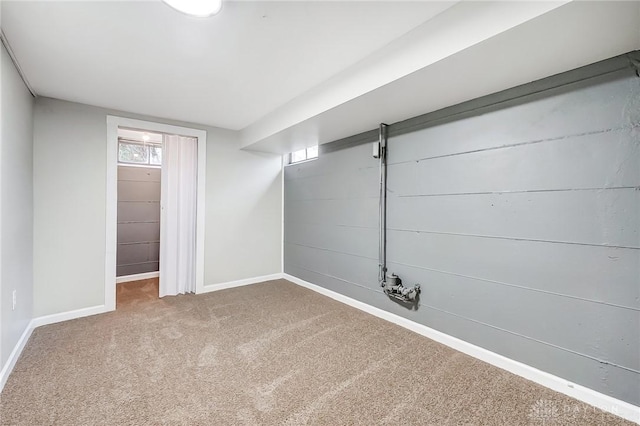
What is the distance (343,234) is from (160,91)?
2.49m

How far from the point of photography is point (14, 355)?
6.54 ft

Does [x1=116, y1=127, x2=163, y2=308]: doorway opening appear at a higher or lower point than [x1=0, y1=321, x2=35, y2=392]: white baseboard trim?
higher

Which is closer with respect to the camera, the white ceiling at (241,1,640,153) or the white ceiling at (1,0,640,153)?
the white ceiling at (241,1,640,153)

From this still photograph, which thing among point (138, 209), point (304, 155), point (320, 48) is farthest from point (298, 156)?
point (138, 209)

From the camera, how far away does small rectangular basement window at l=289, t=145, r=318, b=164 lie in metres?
3.96

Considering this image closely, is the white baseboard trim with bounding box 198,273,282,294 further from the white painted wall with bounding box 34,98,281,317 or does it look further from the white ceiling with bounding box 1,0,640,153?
the white ceiling with bounding box 1,0,640,153

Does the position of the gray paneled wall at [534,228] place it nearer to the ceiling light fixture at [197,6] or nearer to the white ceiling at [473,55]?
the white ceiling at [473,55]

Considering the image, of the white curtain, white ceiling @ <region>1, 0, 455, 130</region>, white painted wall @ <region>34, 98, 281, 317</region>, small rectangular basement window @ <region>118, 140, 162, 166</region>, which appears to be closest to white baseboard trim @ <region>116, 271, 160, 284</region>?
the white curtain

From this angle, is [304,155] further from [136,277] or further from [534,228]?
[136,277]

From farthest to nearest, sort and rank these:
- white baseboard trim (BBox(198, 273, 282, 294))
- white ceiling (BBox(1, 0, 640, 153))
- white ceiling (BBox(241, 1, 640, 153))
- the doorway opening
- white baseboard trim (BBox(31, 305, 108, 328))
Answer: the doorway opening → white baseboard trim (BBox(198, 273, 282, 294)) → white baseboard trim (BBox(31, 305, 108, 328)) → white ceiling (BBox(1, 0, 640, 153)) → white ceiling (BBox(241, 1, 640, 153))

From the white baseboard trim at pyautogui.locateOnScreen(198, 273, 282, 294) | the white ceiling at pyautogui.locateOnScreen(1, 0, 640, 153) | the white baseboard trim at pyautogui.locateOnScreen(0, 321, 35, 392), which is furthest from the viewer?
the white baseboard trim at pyautogui.locateOnScreen(198, 273, 282, 294)

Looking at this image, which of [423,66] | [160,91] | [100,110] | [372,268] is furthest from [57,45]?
[372,268]

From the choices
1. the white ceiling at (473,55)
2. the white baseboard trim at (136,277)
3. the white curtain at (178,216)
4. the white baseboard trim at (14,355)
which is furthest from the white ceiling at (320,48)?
the white baseboard trim at (136,277)

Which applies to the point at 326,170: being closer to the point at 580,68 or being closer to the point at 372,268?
the point at 372,268
